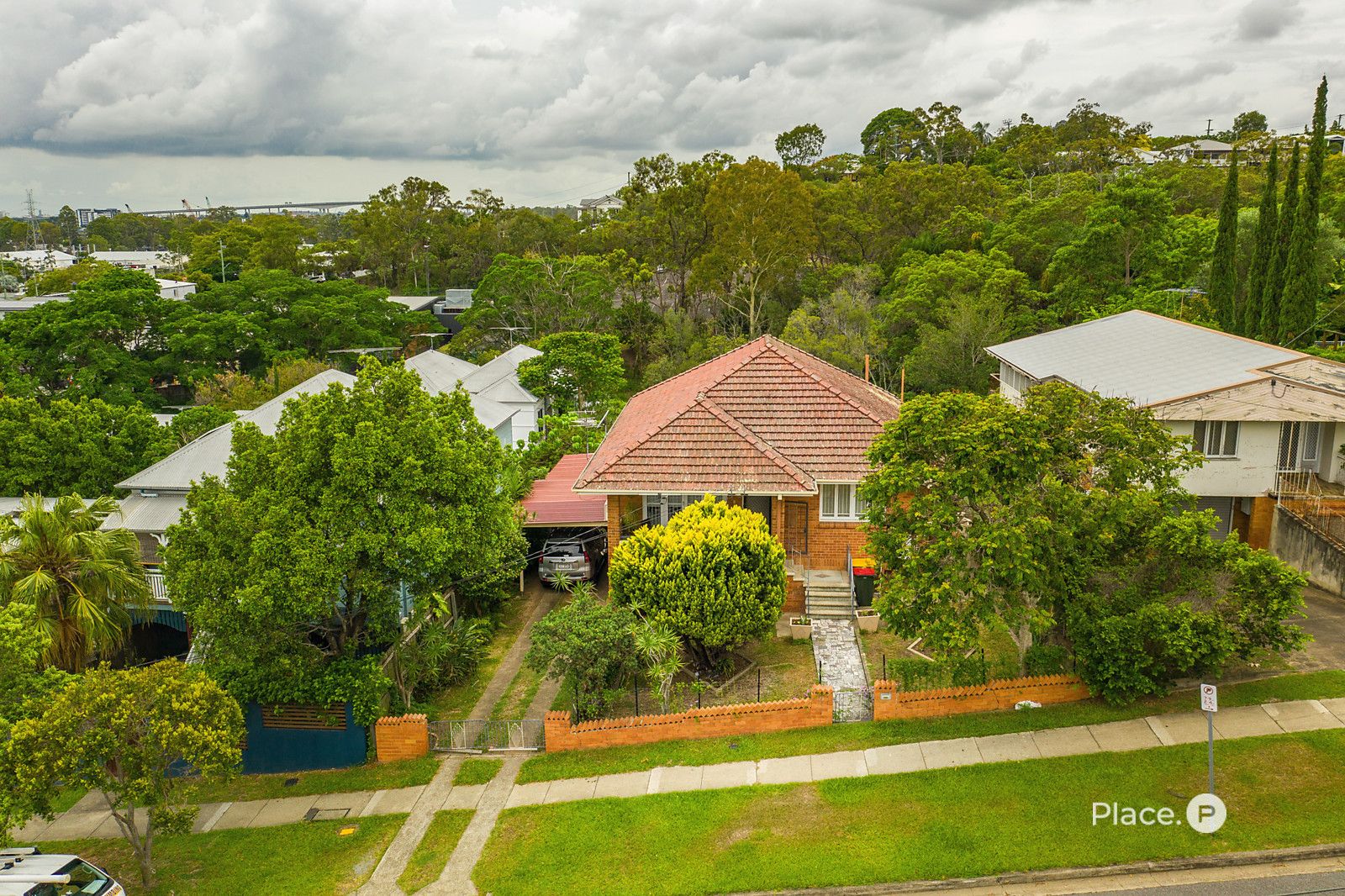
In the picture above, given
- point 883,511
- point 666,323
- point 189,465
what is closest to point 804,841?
point 883,511

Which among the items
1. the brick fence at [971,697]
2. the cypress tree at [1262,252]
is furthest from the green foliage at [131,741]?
the cypress tree at [1262,252]

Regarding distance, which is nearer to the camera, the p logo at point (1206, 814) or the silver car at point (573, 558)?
the p logo at point (1206, 814)

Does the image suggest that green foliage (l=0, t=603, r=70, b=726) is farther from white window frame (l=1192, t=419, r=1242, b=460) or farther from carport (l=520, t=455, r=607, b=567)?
white window frame (l=1192, t=419, r=1242, b=460)

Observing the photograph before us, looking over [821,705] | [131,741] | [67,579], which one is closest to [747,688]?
[821,705]

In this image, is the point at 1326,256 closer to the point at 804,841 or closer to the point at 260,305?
the point at 804,841

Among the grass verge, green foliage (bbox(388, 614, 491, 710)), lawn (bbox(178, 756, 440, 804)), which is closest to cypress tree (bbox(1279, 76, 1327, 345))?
green foliage (bbox(388, 614, 491, 710))

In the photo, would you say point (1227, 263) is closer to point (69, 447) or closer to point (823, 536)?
point (823, 536)

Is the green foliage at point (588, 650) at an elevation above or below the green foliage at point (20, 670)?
below

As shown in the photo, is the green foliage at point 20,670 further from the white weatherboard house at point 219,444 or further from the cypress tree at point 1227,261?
the cypress tree at point 1227,261
